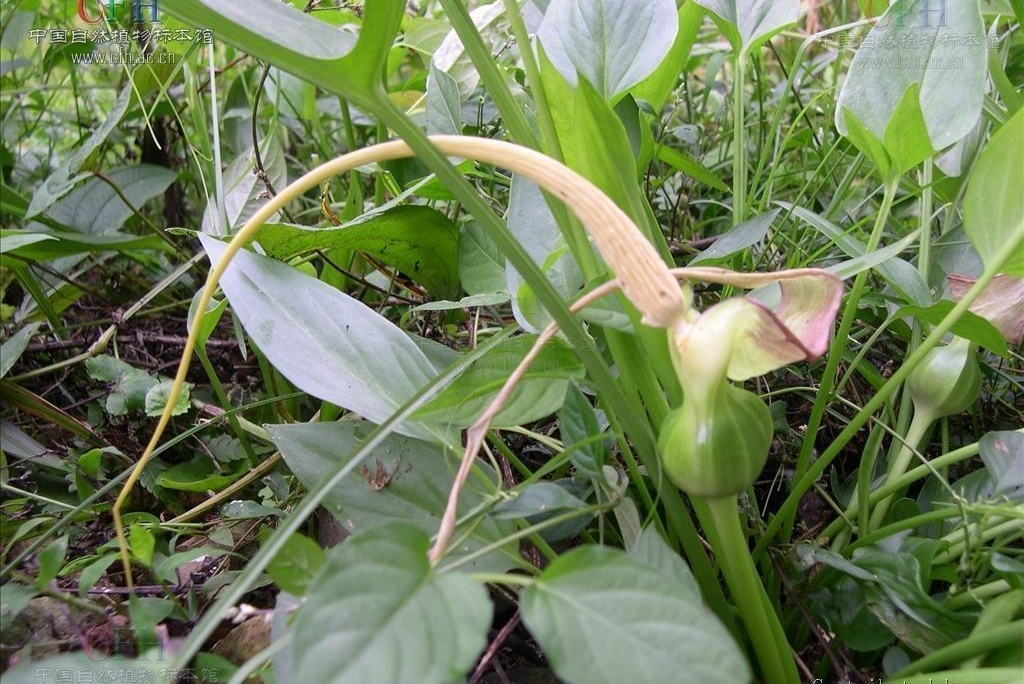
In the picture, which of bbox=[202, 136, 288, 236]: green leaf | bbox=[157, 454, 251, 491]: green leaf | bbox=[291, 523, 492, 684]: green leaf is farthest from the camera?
bbox=[202, 136, 288, 236]: green leaf

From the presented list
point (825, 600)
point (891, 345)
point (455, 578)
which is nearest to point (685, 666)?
point (455, 578)

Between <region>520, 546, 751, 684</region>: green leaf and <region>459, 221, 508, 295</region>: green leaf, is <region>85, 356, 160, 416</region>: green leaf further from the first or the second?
<region>520, 546, 751, 684</region>: green leaf

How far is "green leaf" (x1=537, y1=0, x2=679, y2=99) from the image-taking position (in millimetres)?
402

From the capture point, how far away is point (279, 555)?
26 cm

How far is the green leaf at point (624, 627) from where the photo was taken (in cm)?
22

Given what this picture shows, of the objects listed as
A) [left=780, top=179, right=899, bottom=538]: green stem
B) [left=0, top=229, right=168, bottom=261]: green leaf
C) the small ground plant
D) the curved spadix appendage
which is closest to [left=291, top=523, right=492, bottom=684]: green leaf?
the small ground plant

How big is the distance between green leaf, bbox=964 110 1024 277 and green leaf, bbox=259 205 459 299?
0.30m

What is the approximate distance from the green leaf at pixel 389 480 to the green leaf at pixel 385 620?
10 cm

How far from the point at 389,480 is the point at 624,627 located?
0.16 metres

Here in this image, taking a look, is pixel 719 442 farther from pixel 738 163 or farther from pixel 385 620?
pixel 738 163

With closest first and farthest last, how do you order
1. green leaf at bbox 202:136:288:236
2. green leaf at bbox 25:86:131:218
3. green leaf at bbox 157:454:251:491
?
green leaf at bbox 157:454:251:491
green leaf at bbox 25:86:131:218
green leaf at bbox 202:136:288:236

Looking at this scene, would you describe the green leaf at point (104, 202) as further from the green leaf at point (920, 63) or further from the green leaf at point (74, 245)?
the green leaf at point (920, 63)

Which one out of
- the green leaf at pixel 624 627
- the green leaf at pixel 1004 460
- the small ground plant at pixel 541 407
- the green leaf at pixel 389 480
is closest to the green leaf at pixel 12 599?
the small ground plant at pixel 541 407

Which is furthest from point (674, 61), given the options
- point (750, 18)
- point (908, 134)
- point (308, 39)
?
point (308, 39)
